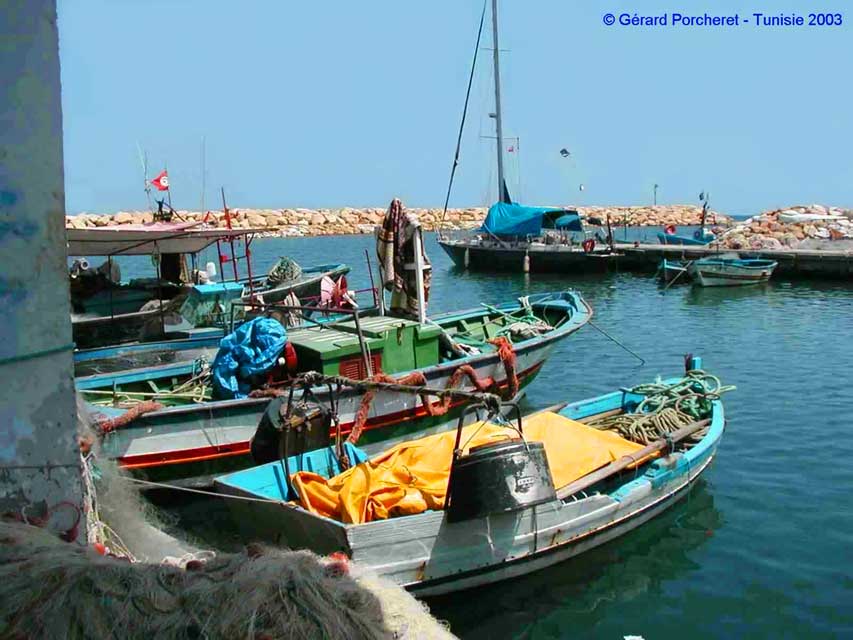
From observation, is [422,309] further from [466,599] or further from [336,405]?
[466,599]

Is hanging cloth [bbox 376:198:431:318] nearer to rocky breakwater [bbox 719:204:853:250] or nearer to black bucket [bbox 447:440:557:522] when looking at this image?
black bucket [bbox 447:440:557:522]

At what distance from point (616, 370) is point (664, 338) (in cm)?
540

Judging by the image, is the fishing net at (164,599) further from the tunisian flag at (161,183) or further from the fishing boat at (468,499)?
the tunisian flag at (161,183)

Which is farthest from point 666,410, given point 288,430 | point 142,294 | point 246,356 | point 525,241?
point 525,241

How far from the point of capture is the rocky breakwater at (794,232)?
45188 millimetres

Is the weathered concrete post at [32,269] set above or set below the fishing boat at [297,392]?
above

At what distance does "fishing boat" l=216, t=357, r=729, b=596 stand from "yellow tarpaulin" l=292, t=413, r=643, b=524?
0.04 ft

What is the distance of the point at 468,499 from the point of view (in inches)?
268

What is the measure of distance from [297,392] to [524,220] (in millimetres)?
34849

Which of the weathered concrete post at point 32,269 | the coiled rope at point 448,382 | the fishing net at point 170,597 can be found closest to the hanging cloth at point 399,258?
the coiled rope at point 448,382

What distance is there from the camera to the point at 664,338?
23.3 m

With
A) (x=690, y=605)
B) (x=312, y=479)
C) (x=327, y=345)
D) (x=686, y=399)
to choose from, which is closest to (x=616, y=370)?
(x=686, y=399)

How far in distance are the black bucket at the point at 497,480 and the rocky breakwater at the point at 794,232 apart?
4085cm

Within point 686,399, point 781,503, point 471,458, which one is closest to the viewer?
point 471,458
